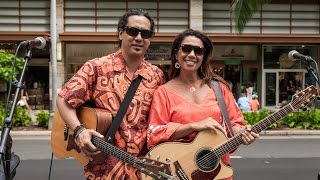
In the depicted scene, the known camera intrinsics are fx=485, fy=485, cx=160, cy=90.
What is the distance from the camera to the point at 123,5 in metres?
23.2

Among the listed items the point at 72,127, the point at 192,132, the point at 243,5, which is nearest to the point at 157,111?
the point at 192,132

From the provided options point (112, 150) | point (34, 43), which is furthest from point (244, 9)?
point (112, 150)

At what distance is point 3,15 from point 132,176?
70.1 ft

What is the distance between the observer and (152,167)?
3.05m

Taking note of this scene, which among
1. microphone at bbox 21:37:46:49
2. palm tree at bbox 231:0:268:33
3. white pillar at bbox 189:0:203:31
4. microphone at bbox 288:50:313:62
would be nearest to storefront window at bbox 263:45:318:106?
white pillar at bbox 189:0:203:31

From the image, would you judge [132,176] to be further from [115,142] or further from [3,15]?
[3,15]

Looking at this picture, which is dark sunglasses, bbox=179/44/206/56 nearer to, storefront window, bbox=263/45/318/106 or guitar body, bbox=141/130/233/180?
guitar body, bbox=141/130/233/180

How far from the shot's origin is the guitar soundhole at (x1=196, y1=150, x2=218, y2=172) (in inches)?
125

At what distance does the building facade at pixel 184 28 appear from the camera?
23.0 meters

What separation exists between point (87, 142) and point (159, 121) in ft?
1.73

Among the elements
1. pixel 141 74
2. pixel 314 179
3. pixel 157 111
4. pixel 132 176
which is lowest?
pixel 314 179

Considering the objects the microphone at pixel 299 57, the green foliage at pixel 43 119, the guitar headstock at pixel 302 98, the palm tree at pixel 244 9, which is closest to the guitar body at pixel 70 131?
the guitar headstock at pixel 302 98

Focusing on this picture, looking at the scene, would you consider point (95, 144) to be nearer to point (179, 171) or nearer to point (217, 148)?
point (179, 171)

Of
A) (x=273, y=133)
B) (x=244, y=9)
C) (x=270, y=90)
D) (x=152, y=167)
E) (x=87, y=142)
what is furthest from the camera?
(x=270, y=90)
